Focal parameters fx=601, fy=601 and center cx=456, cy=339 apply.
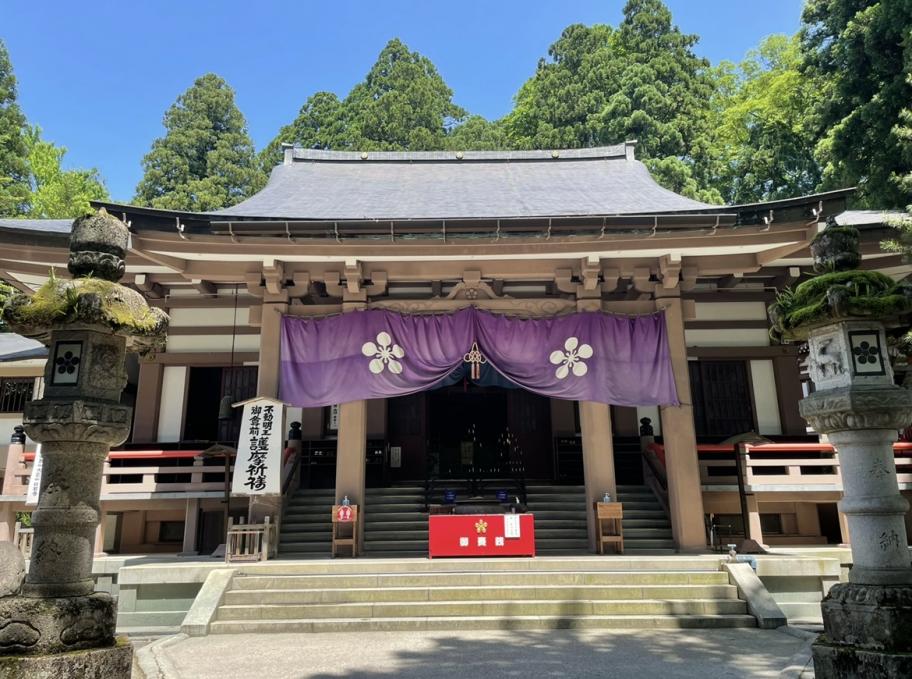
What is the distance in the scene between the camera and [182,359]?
13.3 meters

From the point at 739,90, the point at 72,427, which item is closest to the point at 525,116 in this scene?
the point at 739,90

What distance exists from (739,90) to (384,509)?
36474mm

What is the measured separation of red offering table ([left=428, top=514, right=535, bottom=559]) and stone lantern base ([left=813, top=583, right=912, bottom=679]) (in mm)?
5448

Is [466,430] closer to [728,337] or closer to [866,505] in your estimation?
[728,337]

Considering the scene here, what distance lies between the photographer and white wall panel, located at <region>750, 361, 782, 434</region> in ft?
43.3

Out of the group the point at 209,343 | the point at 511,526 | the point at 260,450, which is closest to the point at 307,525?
the point at 260,450

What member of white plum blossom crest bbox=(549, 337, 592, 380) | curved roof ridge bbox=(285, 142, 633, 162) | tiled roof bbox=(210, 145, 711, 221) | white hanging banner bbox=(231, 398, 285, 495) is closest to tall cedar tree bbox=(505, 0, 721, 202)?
curved roof ridge bbox=(285, 142, 633, 162)

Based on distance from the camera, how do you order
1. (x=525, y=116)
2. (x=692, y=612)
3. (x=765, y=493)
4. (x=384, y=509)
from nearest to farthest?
(x=692, y=612)
(x=765, y=493)
(x=384, y=509)
(x=525, y=116)

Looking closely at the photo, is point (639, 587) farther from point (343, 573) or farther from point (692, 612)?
point (343, 573)

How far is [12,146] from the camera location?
90.1ft

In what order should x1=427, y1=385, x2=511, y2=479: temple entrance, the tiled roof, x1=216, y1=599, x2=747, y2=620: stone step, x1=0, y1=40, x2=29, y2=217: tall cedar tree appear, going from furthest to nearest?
x1=0, y1=40, x2=29, y2=217: tall cedar tree
x1=427, y1=385, x2=511, y2=479: temple entrance
the tiled roof
x1=216, y1=599, x2=747, y2=620: stone step

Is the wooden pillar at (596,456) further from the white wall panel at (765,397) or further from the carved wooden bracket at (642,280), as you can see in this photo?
the white wall panel at (765,397)

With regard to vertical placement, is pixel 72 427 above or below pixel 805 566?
above

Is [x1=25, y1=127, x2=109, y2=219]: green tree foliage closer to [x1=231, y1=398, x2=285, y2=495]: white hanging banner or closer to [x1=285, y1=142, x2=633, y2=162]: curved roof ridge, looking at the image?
[x1=285, y1=142, x2=633, y2=162]: curved roof ridge
